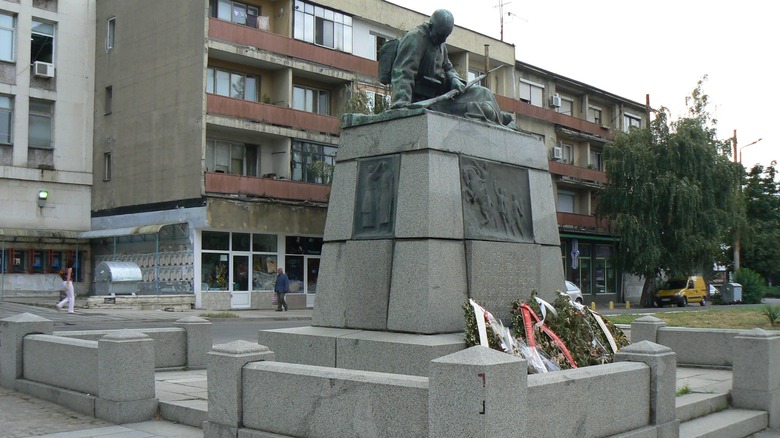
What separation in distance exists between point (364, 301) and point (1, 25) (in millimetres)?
31772

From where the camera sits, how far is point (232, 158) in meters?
35.7

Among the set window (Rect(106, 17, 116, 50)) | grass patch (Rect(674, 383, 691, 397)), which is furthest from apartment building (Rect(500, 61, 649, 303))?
grass patch (Rect(674, 383, 691, 397))

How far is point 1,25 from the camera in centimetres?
3478

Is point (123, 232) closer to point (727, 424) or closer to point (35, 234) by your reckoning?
point (35, 234)

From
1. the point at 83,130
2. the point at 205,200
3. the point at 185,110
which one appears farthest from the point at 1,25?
the point at 205,200

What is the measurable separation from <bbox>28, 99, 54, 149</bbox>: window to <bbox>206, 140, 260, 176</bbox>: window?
7.66m

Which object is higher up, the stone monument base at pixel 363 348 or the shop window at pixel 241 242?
the shop window at pixel 241 242

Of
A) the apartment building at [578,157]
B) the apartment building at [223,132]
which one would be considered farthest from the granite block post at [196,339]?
the apartment building at [578,157]

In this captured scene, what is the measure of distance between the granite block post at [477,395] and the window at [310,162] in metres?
30.8

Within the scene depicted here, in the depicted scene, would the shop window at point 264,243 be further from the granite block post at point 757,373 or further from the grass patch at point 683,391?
the granite block post at point 757,373

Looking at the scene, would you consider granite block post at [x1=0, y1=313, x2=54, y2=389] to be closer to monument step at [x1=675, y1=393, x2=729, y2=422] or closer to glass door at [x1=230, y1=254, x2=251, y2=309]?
monument step at [x1=675, y1=393, x2=729, y2=422]

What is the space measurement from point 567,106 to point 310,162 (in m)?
25.2

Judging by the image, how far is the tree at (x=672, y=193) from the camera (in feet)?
144

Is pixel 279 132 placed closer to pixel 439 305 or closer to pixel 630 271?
pixel 630 271
